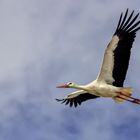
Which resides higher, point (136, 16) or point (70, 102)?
point (136, 16)

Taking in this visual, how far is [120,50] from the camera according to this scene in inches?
1132

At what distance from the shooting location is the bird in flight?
28641mm

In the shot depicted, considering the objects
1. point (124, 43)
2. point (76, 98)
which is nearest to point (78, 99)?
point (76, 98)

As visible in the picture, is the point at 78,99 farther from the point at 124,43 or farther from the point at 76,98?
the point at 124,43

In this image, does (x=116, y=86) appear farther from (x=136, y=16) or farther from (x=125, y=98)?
(x=136, y=16)

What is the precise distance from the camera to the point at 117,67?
29.2 metres

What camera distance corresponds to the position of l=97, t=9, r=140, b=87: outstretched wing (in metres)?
28.6

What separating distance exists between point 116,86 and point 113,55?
3.76ft

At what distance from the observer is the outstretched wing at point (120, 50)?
Result: 28562 mm

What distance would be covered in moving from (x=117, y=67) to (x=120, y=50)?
2.22 ft

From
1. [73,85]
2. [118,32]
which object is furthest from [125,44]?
[73,85]

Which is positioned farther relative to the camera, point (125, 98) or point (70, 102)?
point (70, 102)

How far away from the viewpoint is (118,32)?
28844 millimetres

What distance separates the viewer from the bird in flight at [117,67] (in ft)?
94.0
